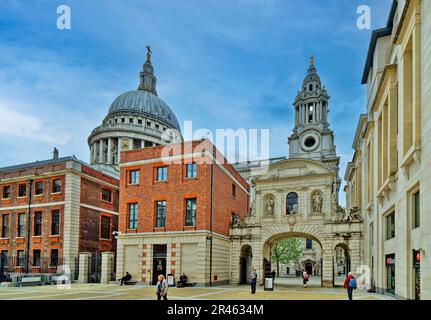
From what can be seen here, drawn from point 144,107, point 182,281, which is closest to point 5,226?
point 182,281

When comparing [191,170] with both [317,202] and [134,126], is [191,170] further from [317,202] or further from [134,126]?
[134,126]

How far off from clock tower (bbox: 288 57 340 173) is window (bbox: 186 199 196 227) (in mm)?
58188

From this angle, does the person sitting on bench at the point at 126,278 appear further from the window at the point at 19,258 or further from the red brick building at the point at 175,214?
the window at the point at 19,258

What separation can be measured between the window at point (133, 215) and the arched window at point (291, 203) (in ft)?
45.1

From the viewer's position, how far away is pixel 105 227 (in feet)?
151

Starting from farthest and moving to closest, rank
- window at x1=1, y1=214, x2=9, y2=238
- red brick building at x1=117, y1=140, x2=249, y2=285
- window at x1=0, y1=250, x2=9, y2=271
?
window at x1=1, y1=214, x2=9, y2=238
window at x1=0, y1=250, x2=9, y2=271
red brick building at x1=117, y1=140, x2=249, y2=285

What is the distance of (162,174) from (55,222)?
12184mm

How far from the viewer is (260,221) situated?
130ft

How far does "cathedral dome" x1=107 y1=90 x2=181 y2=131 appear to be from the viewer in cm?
9769

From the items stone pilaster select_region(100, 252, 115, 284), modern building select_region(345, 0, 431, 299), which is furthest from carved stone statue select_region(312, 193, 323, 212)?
stone pilaster select_region(100, 252, 115, 284)

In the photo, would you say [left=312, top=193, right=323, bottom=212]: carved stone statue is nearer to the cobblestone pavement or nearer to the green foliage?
the cobblestone pavement
